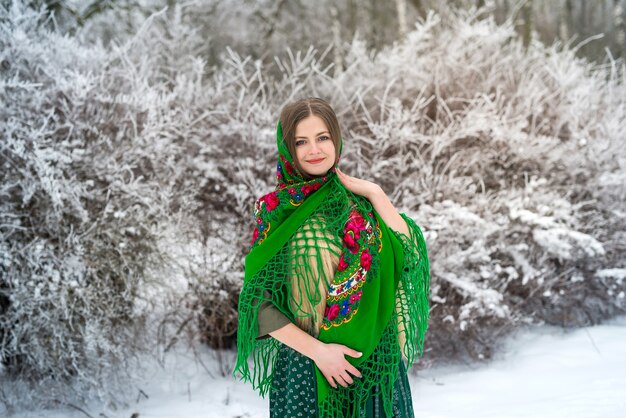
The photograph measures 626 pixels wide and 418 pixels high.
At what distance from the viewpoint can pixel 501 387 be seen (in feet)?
11.1

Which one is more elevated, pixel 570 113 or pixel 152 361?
pixel 570 113

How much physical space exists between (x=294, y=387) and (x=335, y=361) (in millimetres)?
193

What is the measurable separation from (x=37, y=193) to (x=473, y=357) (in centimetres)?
319

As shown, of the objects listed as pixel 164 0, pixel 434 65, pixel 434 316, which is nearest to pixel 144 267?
pixel 434 316

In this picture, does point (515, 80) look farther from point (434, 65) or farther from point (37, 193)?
point (37, 193)

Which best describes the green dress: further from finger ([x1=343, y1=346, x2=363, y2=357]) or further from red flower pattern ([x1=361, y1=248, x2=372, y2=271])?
red flower pattern ([x1=361, y1=248, x2=372, y2=271])

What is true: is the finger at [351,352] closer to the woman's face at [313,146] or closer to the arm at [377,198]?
the arm at [377,198]

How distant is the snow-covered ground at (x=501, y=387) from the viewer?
3008 millimetres

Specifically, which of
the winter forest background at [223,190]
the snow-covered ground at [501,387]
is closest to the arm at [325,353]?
the snow-covered ground at [501,387]

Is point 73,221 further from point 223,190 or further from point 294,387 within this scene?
point 294,387

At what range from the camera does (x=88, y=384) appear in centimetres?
315

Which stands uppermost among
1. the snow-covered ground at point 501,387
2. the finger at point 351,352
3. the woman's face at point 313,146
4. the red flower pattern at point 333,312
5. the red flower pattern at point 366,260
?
the woman's face at point 313,146

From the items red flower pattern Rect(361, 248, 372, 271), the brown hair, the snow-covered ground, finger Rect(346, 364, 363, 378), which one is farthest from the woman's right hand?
the snow-covered ground

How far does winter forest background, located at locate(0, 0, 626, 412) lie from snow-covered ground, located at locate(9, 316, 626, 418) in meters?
0.17
